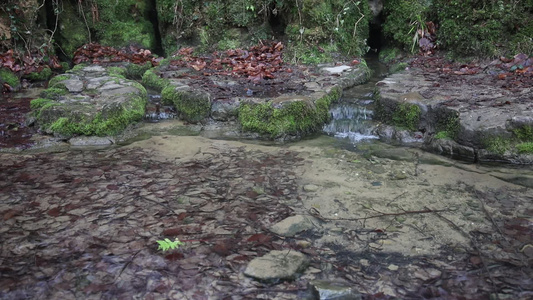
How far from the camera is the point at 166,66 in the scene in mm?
7352

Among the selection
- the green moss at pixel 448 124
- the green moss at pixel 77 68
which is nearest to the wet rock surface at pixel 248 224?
the green moss at pixel 448 124

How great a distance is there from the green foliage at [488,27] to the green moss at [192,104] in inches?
184

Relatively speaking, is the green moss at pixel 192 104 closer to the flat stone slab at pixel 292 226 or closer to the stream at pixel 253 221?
the stream at pixel 253 221

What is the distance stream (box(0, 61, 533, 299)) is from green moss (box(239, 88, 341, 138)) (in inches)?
15.7

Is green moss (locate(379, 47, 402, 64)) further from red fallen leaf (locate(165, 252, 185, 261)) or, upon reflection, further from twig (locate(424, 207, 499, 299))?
red fallen leaf (locate(165, 252, 185, 261))

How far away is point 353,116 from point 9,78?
18.9 ft

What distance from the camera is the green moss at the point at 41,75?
7.36 meters

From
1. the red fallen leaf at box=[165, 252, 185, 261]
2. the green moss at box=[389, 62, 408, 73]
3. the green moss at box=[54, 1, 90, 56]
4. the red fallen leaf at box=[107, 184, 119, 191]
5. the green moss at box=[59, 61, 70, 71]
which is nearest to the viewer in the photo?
the red fallen leaf at box=[165, 252, 185, 261]

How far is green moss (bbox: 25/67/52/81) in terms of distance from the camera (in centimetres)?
736

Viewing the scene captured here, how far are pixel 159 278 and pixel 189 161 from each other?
1.98m

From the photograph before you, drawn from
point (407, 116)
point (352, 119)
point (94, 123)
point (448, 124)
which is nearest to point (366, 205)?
point (448, 124)

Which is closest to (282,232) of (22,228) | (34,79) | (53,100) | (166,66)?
(22,228)

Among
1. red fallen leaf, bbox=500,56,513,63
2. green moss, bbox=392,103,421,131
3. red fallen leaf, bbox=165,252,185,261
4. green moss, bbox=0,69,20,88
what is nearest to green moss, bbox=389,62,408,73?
red fallen leaf, bbox=500,56,513,63

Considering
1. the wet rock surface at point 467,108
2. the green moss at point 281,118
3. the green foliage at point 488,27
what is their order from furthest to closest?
1. the green foliage at point 488,27
2. the green moss at point 281,118
3. the wet rock surface at point 467,108
